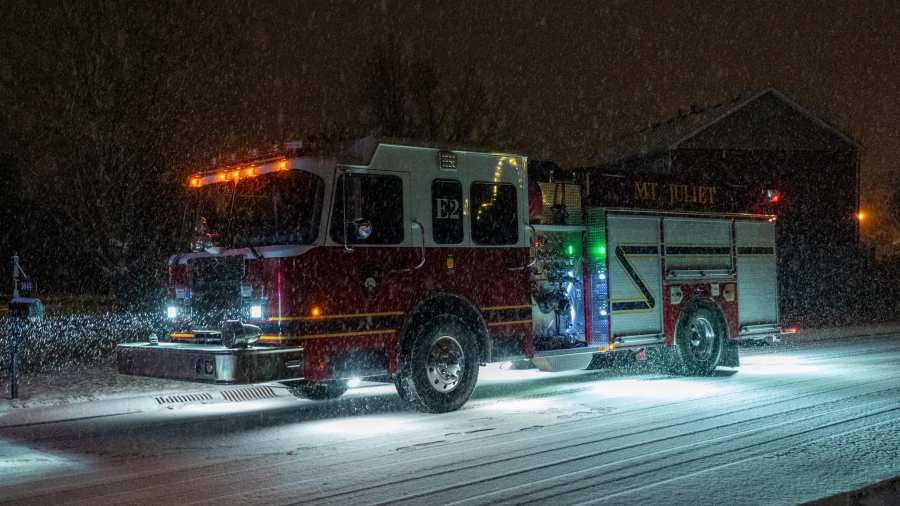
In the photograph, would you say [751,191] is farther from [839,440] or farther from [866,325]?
[866,325]

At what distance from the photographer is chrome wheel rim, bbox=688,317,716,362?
544 inches

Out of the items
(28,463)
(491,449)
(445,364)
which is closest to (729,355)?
(445,364)

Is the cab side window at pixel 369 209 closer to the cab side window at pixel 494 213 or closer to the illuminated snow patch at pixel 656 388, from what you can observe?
the cab side window at pixel 494 213

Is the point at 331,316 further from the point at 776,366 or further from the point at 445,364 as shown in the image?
the point at 776,366

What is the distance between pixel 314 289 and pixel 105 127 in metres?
12.8

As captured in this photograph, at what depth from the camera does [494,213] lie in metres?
10.8

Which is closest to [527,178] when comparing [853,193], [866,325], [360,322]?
[360,322]

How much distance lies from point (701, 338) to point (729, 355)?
1.72 ft

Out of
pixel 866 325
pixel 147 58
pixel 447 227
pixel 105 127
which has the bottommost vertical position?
pixel 866 325

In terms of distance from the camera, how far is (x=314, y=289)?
357 inches

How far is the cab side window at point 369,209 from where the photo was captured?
922 centimetres

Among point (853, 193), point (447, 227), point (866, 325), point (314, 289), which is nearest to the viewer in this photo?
point (314, 289)

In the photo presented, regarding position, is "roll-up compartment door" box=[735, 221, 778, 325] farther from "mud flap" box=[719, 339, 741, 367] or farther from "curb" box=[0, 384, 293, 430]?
"curb" box=[0, 384, 293, 430]

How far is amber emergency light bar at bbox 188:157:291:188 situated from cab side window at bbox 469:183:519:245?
2.24m
